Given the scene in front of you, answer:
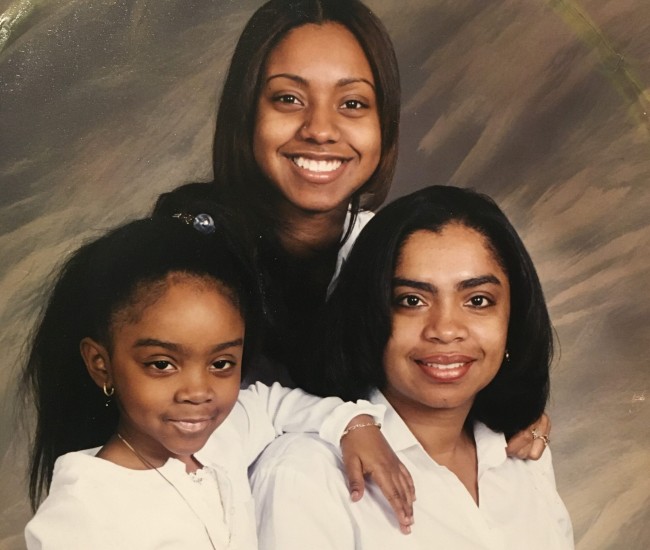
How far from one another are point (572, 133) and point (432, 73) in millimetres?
460

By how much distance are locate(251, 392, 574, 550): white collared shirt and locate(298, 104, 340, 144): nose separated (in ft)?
2.14

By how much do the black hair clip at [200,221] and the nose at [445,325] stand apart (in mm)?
562

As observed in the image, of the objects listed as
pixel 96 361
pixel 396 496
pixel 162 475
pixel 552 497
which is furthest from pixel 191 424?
pixel 552 497

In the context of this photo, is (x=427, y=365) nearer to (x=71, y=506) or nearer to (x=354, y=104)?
(x=354, y=104)

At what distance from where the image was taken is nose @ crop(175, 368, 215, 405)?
7.14 feet

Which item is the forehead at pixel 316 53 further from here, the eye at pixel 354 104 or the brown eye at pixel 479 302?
the brown eye at pixel 479 302

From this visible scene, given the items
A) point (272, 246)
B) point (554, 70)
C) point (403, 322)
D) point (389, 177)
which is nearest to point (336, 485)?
point (403, 322)

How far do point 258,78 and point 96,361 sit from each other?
799 mm

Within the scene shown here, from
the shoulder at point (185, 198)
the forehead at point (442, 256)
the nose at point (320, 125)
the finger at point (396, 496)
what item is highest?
the nose at point (320, 125)

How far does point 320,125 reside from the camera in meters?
2.44

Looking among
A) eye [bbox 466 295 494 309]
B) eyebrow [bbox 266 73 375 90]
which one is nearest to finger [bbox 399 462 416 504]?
eye [bbox 466 295 494 309]

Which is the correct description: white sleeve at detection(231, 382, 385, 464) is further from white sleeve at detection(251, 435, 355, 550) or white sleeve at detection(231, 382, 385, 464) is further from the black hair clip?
the black hair clip

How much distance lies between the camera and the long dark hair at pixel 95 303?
7.33 ft

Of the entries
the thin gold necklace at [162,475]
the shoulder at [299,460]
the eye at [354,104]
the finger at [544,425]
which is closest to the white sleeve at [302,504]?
the shoulder at [299,460]
